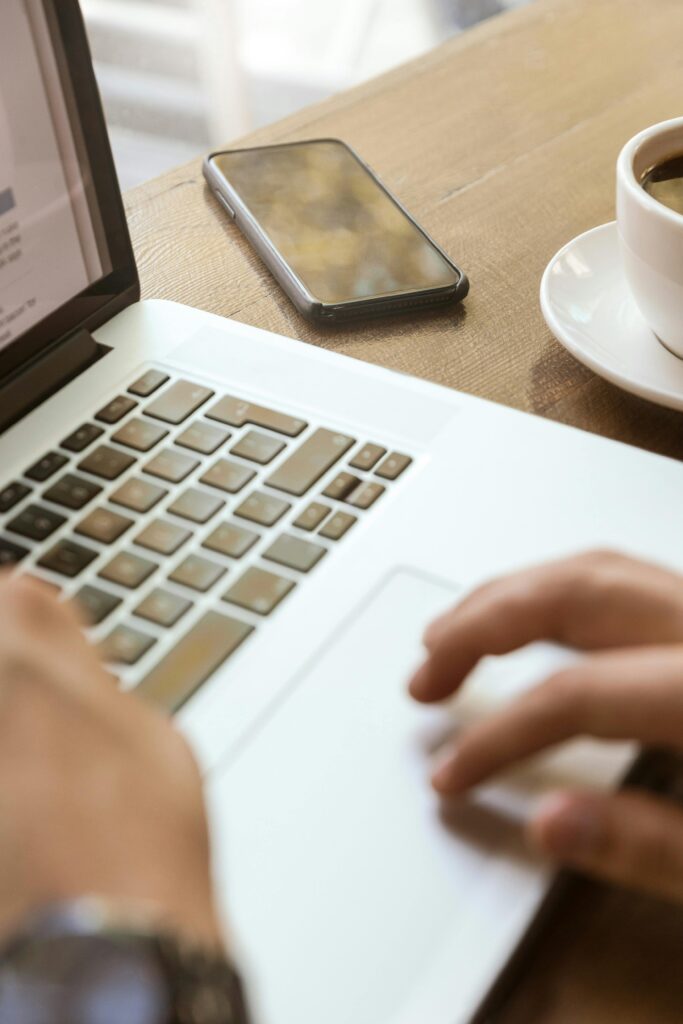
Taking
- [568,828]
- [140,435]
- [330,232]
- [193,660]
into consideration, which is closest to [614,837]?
[568,828]

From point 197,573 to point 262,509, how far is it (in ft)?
0.13

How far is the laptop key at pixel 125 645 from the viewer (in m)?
0.35

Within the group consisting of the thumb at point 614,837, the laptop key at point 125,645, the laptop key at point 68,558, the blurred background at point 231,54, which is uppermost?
the laptop key at point 68,558

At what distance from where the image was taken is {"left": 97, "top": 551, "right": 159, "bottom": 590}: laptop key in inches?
14.9

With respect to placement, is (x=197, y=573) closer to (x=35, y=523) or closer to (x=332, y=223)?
(x=35, y=523)

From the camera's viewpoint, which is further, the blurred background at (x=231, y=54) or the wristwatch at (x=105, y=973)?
the blurred background at (x=231, y=54)

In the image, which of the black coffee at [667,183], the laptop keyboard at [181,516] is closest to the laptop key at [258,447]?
the laptop keyboard at [181,516]

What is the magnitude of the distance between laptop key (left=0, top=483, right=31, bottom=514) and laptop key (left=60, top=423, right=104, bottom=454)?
1.1 inches

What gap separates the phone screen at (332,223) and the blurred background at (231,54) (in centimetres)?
91

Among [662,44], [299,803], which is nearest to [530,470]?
[299,803]

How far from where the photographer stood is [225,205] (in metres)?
0.65

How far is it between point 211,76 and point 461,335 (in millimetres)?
1407

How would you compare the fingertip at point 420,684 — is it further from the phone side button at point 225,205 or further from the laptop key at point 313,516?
the phone side button at point 225,205

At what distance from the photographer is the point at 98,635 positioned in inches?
14.2
